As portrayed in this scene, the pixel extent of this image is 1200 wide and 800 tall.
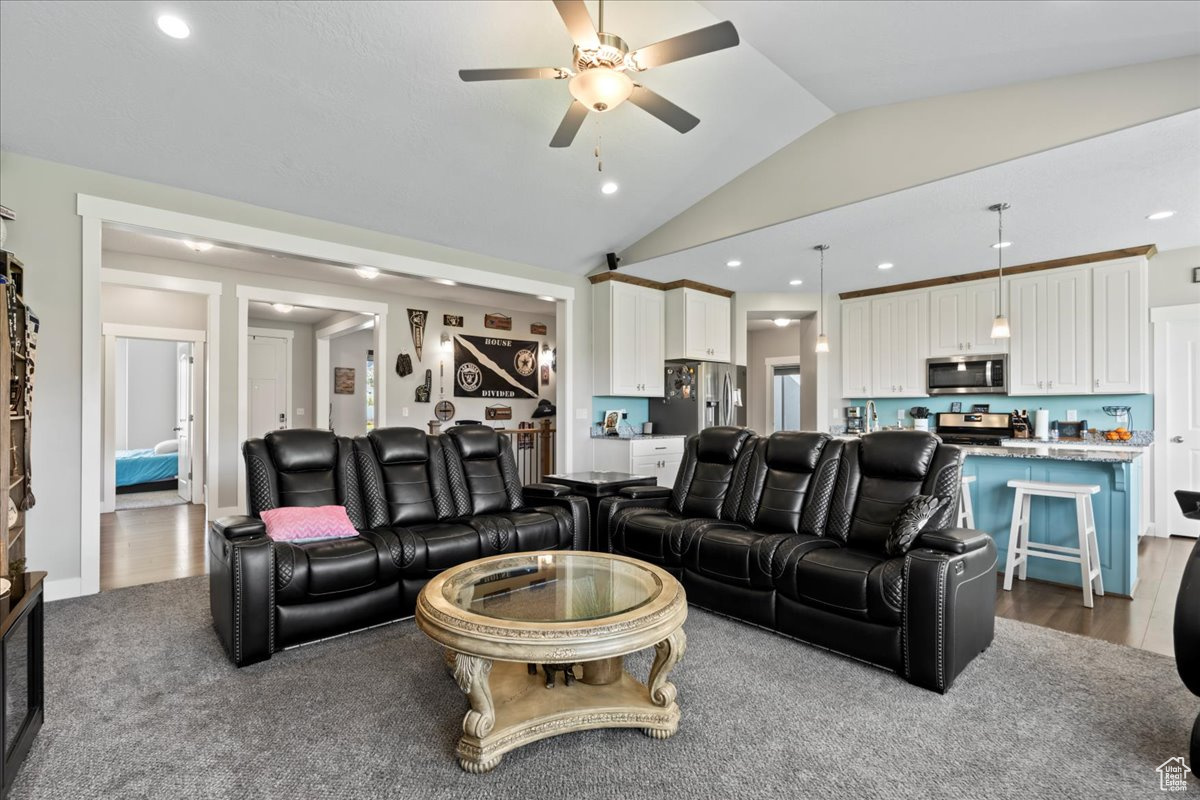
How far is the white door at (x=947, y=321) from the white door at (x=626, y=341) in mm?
3363

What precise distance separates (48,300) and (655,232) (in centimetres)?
469

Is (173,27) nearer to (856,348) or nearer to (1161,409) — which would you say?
(856,348)

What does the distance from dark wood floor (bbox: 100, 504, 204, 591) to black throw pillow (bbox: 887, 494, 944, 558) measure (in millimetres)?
4601

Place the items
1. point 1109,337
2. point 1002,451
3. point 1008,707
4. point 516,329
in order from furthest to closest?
point 516,329 < point 1109,337 < point 1002,451 < point 1008,707

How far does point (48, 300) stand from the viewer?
3.58 metres

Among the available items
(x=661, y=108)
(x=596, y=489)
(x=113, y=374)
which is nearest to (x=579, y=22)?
(x=661, y=108)

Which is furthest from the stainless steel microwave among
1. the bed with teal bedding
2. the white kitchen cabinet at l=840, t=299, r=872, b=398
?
the bed with teal bedding

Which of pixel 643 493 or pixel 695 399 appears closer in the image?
pixel 643 493

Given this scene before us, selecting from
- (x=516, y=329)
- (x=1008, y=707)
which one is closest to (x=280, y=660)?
(x=1008, y=707)

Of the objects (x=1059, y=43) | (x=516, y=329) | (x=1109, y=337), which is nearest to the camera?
(x=1059, y=43)

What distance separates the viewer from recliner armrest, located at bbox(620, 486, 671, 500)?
13.5 ft

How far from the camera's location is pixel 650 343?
6.75 meters

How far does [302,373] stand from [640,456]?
5.68 m

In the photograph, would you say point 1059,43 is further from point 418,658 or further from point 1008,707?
point 418,658
